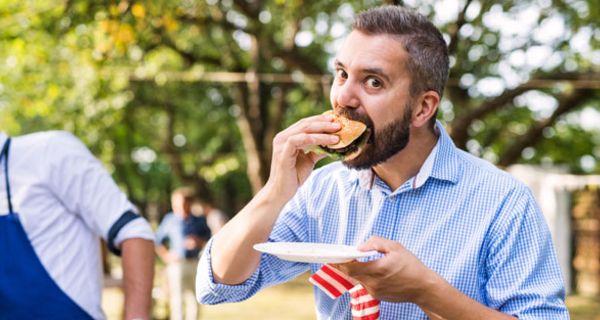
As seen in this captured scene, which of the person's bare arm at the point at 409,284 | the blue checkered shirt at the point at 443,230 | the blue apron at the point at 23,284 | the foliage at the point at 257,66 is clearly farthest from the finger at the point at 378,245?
the foliage at the point at 257,66

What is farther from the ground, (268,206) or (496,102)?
(268,206)

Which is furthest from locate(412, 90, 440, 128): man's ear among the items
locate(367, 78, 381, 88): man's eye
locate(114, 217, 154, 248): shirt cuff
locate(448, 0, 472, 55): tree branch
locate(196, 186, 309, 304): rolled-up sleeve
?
locate(448, 0, 472, 55): tree branch

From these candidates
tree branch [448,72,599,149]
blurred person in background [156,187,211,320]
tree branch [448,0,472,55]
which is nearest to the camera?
blurred person in background [156,187,211,320]

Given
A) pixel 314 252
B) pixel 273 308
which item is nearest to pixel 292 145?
pixel 314 252

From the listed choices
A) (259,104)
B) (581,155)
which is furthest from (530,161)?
(259,104)

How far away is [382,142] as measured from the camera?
205cm

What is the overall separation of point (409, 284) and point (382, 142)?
0.42 m

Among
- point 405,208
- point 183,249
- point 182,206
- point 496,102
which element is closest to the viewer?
point 405,208

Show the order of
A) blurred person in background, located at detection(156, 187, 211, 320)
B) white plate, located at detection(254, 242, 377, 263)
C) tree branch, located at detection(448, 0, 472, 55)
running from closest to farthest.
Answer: white plate, located at detection(254, 242, 377, 263), blurred person in background, located at detection(156, 187, 211, 320), tree branch, located at detection(448, 0, 472, 55)

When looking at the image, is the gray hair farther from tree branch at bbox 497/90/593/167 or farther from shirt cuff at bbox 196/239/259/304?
tree branch at bbox 497/90/593/167

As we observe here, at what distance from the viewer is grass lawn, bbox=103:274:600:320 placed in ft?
41.2

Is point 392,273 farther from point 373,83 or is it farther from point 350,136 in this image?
point 373,83

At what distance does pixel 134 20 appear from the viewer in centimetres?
931

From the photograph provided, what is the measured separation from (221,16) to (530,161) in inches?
432
